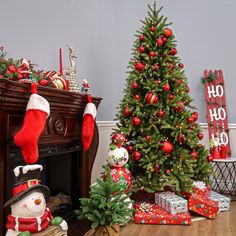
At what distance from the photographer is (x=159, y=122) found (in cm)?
254

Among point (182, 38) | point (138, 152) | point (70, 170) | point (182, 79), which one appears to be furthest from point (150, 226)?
point (182, 38)

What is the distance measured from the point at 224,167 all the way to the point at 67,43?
2.40 metres

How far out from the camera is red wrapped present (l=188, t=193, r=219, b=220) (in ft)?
7.97

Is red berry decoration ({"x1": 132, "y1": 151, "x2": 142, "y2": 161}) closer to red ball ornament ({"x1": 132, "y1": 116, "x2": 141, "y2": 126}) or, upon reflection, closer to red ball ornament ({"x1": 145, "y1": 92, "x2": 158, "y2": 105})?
red ball ornament ({"x1": 132, "y1": 116, "x2": 141, "y2": 126})

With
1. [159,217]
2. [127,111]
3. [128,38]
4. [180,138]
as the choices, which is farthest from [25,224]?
[128,38]

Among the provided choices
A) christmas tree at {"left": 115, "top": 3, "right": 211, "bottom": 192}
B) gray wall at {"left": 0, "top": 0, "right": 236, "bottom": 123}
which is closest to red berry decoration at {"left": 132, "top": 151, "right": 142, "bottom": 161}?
christmas tree at {"left": 115, "top": 3, "right": 211, "bottom": 192}

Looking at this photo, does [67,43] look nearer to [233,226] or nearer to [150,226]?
[150,226]

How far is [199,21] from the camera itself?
362 centimetres

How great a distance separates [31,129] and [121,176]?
4.00ft

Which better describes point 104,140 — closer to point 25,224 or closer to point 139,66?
point 139,66

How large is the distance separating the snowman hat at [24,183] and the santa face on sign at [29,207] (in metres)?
0.03

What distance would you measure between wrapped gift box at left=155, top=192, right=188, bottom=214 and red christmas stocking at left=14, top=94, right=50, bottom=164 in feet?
4.70

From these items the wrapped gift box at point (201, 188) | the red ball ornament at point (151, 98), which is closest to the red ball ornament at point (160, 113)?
the red ball ornament at point (151, 98)

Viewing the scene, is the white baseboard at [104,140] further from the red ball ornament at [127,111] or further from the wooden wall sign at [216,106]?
the red ball ornament at [127,111]
